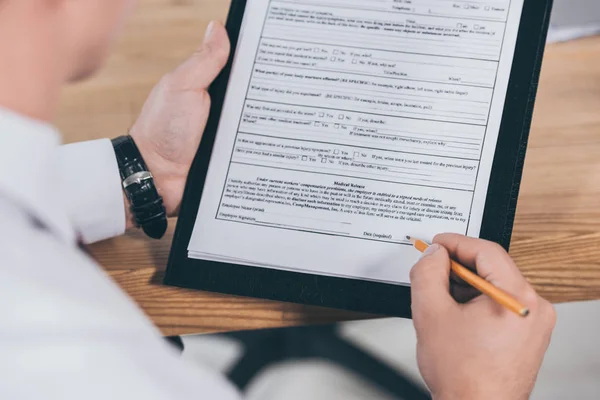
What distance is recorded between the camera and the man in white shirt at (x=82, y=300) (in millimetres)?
342

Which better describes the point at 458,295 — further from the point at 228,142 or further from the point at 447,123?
the point at 228,142

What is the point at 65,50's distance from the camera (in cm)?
47

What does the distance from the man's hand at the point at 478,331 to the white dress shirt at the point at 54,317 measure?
183mm

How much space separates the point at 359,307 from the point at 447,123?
0.61 feet

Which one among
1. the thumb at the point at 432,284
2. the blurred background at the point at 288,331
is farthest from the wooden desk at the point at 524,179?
the thumb at the point at 432,284

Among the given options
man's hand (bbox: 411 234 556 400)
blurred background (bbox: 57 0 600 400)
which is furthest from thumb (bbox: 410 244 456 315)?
blurred background (bbox: 57 0 600 400)

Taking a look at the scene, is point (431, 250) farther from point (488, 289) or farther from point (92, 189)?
point (92, 189)

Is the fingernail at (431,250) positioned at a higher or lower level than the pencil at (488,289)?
higher

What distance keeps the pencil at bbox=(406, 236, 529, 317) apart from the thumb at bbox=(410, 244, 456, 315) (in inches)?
0.4

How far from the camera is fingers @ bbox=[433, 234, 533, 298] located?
514 mm

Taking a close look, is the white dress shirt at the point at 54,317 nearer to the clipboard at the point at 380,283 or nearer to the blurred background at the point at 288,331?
the clipboard at the point at 380,283

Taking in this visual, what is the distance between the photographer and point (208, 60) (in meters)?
0.67

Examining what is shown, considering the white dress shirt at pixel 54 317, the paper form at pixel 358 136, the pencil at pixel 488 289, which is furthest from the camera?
the paper form at pixel 358 136

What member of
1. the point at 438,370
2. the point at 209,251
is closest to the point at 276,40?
the point at 209,251
